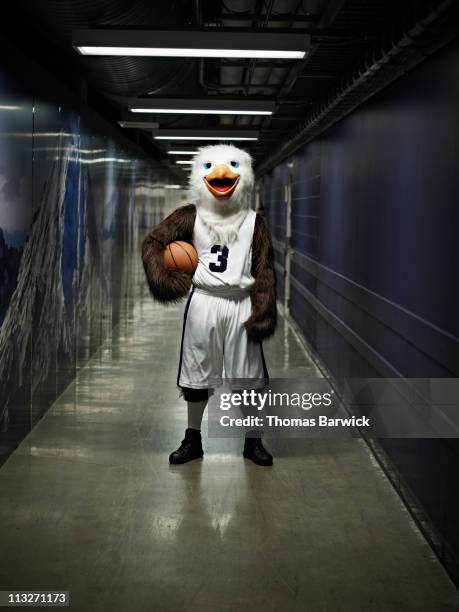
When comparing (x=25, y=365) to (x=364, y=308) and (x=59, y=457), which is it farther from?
(x=364, y=308)

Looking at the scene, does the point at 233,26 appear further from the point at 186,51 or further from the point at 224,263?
the point at 224,263

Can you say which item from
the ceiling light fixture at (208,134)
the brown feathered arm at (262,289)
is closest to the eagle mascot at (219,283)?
the brown feathered arm at (262,289)

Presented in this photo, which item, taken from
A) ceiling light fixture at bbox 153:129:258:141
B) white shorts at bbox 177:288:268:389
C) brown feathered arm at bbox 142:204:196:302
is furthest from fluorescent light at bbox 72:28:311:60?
ceiling light fixture at bbox 153:129:258:141

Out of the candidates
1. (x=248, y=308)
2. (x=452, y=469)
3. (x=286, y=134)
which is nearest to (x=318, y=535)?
(x=452, y=469)

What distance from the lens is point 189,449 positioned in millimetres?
4395

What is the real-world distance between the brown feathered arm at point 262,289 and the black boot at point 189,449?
61 centimetres

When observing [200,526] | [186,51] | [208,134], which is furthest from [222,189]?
[208,134]

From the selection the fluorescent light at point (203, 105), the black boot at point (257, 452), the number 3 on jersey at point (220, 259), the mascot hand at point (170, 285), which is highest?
the fluorescent light at point (203, 105)

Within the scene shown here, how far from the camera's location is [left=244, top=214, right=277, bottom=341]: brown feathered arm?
4.28 metres

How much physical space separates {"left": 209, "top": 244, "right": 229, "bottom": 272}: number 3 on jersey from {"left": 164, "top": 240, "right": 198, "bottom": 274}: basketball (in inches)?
4.1

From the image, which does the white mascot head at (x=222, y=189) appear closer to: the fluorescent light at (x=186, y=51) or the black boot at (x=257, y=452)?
the fluorescent light at (x=186, y=51)

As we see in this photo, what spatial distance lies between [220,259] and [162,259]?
31 cm

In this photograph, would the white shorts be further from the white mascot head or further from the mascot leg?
the white mascot head

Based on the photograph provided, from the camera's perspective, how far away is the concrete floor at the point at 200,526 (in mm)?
2871
